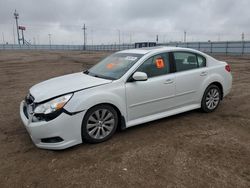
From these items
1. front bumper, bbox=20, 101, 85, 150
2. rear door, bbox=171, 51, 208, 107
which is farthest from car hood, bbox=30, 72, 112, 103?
rear door, bbox=171, 51, 208, 107

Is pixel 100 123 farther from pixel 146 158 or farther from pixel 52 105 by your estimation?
pixel 146 158

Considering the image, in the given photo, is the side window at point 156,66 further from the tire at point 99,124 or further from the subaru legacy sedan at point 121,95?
the tire at point 99,124

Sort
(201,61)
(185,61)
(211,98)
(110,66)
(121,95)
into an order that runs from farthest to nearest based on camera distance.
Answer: (211,98) < (201,61) < (185,61) < (110,66) < (121,95)

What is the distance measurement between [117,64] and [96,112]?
47.6 inches

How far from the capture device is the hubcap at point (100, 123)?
139 inches

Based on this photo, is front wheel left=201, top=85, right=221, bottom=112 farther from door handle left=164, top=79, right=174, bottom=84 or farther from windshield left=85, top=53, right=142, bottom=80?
windshield left=85, top=53, right=142, bottom=80

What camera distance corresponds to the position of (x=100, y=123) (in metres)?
3.61

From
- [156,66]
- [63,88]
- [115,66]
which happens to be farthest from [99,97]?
[156,66]

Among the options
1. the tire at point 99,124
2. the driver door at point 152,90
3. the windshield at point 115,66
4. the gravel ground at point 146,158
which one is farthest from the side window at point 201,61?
the tire at point 99,124

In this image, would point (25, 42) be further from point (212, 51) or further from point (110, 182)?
point (110, 182)

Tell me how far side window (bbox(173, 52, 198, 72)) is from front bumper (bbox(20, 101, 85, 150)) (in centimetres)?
222

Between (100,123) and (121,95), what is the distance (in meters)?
0.57

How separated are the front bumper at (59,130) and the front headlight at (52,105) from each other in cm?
14

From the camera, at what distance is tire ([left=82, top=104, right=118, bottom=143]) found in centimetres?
348
